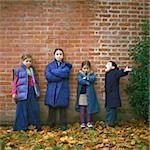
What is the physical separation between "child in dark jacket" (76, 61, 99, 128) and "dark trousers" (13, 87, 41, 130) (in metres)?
0.86

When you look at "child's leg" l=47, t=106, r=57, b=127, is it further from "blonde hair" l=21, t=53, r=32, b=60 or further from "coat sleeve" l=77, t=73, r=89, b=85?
"blonde hair" l=21, t=53, r=32, b=60

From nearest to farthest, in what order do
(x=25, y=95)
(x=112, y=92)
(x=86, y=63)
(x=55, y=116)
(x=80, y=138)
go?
(x=80, y=138), (x=25, y=95), (x=112, y=92), (x=86, y=63), (x=55, y=116)

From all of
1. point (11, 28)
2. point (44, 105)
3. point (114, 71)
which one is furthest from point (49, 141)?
point (11, 28)

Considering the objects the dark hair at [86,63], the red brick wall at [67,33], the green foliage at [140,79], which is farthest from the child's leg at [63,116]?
the green foliage at [140,79]

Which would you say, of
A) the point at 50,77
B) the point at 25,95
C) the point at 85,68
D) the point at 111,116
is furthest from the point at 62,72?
the point at 111,116

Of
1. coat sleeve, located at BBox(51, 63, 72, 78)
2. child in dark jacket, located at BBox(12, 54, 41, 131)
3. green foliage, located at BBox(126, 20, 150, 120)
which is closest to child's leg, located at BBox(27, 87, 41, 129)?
child in dark jacket, located at BBox(12, 54, 41, 131)

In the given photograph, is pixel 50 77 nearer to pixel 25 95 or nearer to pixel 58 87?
pixel 58 87

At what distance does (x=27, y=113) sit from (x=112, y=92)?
171 centimetres

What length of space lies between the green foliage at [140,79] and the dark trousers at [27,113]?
1900mm

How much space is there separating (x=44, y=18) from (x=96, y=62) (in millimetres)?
1386

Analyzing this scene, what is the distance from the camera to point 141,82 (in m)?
7.16

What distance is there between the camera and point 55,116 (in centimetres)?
744

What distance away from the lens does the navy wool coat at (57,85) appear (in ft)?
23.4

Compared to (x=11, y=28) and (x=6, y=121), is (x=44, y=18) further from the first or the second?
(x=6, y=121)
